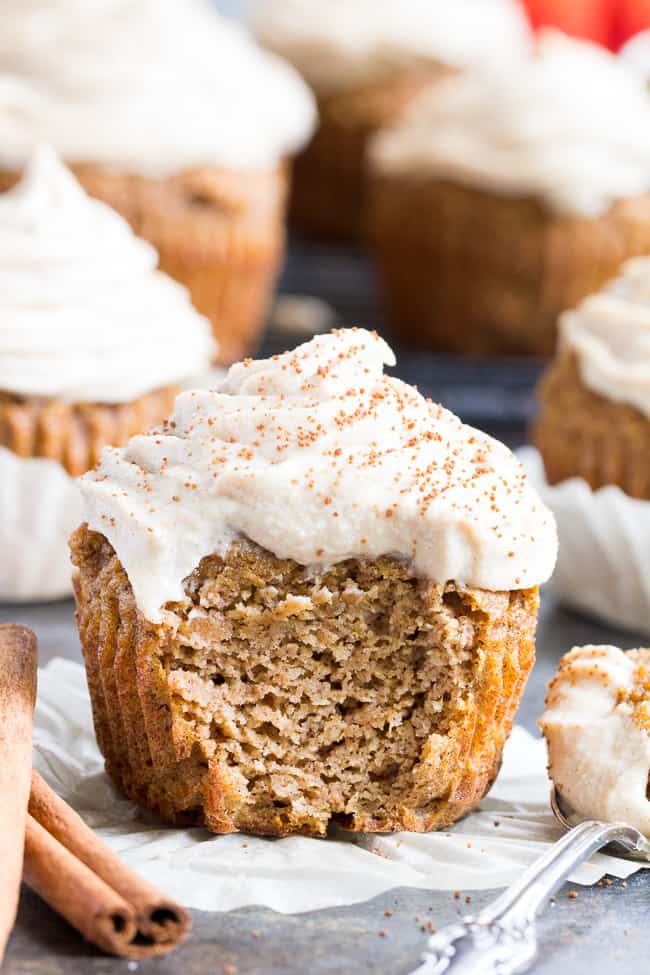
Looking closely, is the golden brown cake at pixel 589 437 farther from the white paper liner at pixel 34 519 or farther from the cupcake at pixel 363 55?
the cupcake at pixel 363 55

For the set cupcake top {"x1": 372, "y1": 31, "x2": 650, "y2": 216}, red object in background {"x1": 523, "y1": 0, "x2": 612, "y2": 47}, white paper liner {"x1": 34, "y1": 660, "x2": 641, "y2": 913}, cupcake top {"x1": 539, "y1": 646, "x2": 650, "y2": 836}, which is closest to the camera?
white paper liner {"x1": 34, "y1": 660, "x2": 641, "y2": 913}

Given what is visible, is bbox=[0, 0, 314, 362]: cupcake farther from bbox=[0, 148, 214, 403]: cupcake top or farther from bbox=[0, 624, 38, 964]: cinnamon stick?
bbox=[0, 624, 38, 964]: cinnamon stick

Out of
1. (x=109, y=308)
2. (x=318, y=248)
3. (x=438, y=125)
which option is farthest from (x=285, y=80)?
(x=109, y=308)

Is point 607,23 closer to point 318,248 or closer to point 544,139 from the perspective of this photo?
point 318,248

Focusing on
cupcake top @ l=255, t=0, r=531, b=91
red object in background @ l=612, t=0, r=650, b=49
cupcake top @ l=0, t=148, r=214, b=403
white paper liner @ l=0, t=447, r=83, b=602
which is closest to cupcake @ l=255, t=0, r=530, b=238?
cupcake top @ l=255, t=0, r=531, b=91

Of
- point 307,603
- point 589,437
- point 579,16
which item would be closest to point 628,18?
point 579,16

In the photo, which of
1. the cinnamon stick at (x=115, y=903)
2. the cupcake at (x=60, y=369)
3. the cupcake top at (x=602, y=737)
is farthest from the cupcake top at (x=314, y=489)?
the cupcake at (x=60, y=369)

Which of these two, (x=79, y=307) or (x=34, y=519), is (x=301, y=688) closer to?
(x=34, y=519)
